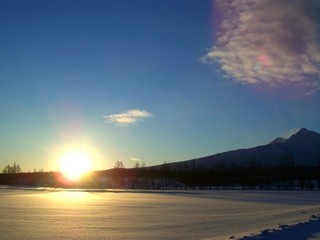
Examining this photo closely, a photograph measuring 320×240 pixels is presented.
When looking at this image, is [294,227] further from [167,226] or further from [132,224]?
[132,224]

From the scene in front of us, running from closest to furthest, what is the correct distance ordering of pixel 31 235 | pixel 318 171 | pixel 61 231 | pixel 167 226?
pixel 31 235 → pixel 61 231 → pixel 167 226 → pixel 318 171

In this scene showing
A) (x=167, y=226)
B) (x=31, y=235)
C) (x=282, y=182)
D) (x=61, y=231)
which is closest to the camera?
(x=31, y=235)

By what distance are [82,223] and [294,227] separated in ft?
31.8

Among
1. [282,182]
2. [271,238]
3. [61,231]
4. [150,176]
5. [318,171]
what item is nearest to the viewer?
[271,238]

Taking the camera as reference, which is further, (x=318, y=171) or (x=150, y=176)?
(x=150, y=176)

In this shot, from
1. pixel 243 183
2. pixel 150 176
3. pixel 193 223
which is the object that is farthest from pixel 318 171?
pixel 193 223

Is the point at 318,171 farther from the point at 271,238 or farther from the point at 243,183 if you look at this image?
the point at 271,238

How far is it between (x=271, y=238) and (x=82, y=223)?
9797mm

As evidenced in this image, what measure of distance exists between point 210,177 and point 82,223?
14098cm

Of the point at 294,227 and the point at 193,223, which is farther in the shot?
the point at 193,223

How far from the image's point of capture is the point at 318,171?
147750mm

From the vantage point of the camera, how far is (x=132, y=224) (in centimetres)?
2125

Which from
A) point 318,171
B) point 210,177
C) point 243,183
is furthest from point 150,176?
point 318,171

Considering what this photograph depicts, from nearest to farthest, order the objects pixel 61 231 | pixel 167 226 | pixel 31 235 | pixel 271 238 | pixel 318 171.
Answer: pixel 271 238
pixel 31 235
pixel 61 231
pixel 167 226
pixel 318 171
